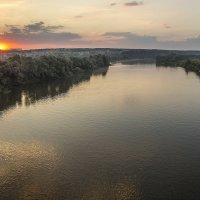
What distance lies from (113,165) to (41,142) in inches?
396

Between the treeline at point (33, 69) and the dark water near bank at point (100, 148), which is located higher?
the treeline at point (33, 69)

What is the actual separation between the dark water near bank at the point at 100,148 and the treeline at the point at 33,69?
39.7ft

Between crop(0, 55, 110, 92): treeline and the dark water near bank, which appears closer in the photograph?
the dark water near bank

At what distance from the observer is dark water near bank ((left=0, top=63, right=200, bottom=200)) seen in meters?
26.4

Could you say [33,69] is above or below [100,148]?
above

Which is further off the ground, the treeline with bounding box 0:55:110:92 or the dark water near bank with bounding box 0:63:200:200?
the treeline with bounding box 0:55:110:92

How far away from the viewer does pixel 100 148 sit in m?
34.6

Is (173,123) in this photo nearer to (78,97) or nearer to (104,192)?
(104,192)

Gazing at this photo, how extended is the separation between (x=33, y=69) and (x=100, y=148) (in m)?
50.6

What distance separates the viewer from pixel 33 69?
81.1 meters

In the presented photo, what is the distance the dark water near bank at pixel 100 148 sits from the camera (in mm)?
26438

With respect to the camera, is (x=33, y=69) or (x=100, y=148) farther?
(x=33, y=69)

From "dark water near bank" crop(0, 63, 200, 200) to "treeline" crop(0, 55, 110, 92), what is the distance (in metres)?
12.1

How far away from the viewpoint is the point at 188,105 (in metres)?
53.2
